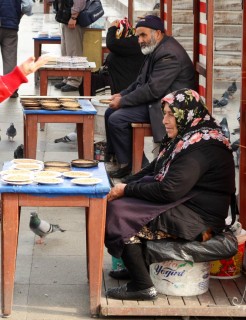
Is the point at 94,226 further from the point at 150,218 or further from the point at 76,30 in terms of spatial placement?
the point at 76,30

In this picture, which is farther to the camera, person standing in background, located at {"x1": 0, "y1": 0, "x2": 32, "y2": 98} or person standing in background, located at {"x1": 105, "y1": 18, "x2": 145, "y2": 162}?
person standing in background, located at {"x1": 0, "y1": 0, "x2": 32, "y2": 98}

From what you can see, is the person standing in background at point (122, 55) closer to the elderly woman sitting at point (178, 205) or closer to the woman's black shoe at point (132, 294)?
the elderly woman sitting at point (178, 205)

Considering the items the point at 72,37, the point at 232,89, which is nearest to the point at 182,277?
the point at 232,89

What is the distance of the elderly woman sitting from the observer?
5.27m

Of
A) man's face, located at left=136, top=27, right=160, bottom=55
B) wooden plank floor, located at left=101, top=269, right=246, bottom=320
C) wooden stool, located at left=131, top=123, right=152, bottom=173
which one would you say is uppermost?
man's face, located at left=136, top=27, right=160, bottom=55

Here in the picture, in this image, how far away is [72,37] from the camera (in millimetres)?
13484

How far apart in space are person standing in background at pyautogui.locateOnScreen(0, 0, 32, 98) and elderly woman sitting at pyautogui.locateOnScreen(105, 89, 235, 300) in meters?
8.27

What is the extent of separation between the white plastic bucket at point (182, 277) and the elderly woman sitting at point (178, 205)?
105mm

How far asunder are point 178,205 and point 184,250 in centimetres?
27

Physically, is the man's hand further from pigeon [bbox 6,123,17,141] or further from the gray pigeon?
the gray pigeon

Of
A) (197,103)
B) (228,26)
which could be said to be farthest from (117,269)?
(228,26)

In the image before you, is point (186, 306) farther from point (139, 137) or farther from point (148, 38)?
point (148, 38)

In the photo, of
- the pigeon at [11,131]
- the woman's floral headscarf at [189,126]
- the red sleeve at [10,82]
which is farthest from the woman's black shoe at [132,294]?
the pigeon at [11,131]

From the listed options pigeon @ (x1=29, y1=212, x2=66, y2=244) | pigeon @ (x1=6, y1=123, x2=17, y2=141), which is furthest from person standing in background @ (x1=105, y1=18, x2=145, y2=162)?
pigeon @ (x1=29, y1=212, x2=66, y2=244)
